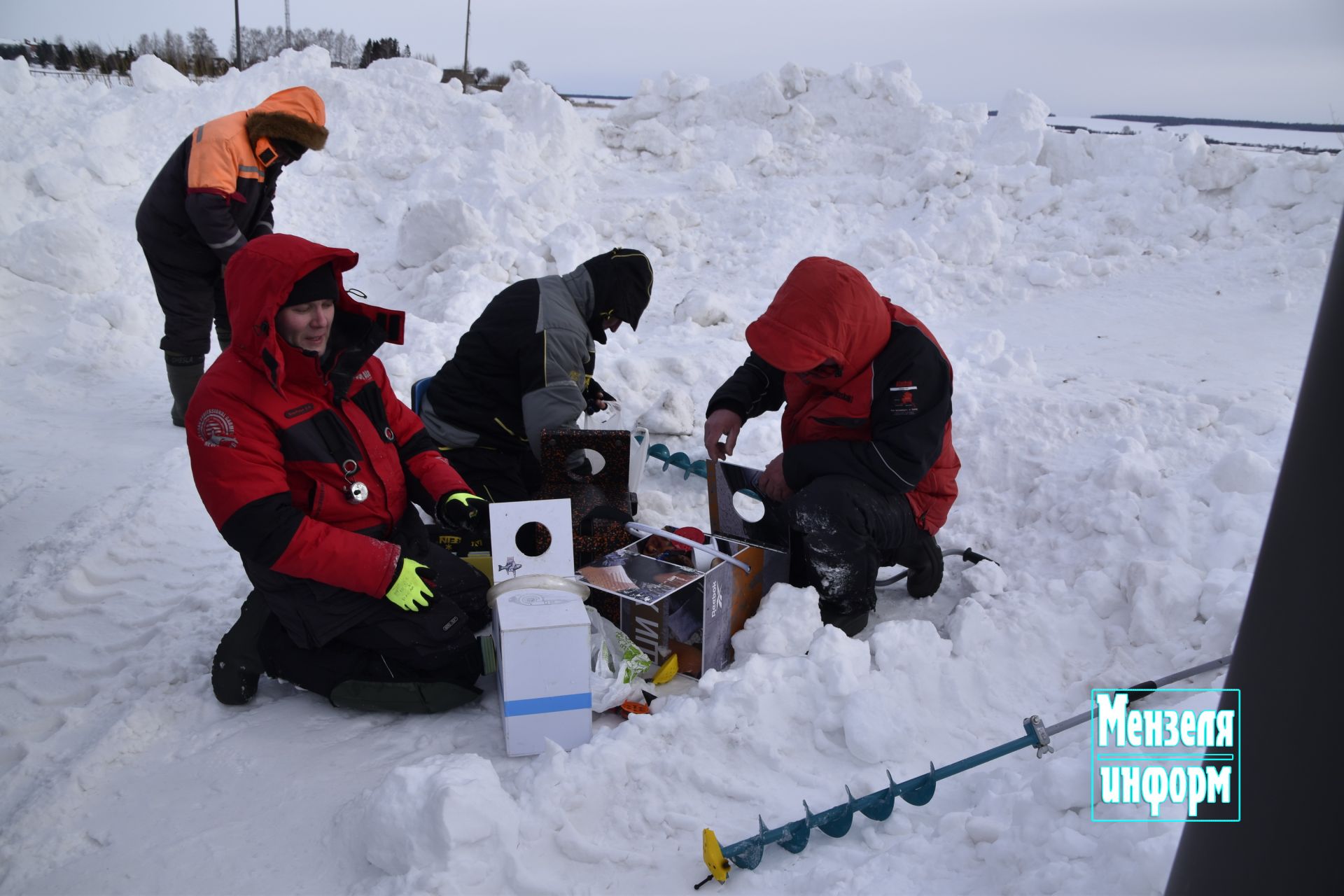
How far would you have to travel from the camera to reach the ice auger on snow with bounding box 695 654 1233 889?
6.07ft

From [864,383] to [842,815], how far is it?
57.7 inches

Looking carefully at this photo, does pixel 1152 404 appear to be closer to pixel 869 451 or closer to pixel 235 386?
pixel 869 451

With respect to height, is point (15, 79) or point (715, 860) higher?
point (15, 79)

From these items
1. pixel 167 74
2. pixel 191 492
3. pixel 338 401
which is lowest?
pixel 191 492

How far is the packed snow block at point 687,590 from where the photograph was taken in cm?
268

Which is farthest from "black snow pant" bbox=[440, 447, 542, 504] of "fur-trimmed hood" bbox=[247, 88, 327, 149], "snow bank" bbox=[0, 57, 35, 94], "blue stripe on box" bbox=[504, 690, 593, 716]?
"snow bank" bbox=[0, 57, 35, 94]

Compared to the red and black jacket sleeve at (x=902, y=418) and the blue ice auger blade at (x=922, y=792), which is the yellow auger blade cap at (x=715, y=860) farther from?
the red and black jacket sleeve at (x=902, y=418)

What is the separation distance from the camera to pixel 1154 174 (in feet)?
26.5

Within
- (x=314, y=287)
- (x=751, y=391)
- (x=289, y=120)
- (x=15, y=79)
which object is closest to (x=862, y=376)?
(x=751, y=391)

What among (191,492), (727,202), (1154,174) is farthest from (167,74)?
(1154,174)

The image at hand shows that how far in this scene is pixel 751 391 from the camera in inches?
139

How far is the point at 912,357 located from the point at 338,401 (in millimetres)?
1815

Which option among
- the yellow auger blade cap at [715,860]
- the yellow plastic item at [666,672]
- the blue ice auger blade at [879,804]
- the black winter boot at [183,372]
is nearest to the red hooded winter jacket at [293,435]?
the yellow plastic item at [666,672]

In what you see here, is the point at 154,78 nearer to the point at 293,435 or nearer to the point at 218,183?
the point at 218,183
